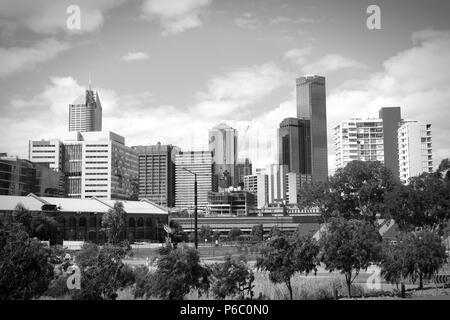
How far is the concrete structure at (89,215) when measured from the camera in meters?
101

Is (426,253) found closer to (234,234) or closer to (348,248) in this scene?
(348,248)

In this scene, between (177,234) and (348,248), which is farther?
(177,234)

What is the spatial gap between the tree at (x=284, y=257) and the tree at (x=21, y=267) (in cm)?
1013

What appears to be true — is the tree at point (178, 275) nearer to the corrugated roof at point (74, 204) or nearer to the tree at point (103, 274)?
the tree at point (103, 274)

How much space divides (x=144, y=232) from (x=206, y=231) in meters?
16.7

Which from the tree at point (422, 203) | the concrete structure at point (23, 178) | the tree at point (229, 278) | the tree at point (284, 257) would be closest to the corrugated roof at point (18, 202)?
the concrete structure at point (23, 178)

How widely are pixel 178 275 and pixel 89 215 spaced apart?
313 ft

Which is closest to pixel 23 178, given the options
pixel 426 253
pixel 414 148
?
pixel 426 253

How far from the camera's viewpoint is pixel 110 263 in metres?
21.7

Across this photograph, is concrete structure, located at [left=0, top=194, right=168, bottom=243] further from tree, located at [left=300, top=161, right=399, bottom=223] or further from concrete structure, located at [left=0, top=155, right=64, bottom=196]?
tree, located at [left=300, top=161, right=399, bottom=223]

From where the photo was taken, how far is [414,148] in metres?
164

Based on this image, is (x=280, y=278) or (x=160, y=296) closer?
(x=160, y=296)
